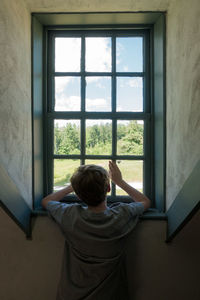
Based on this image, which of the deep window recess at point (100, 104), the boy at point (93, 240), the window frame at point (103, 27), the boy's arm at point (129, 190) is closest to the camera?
the boy at point (93, 240)

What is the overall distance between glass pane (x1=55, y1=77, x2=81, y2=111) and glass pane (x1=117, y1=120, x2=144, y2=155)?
1.08ft

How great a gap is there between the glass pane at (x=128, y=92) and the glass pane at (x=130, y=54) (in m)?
0.07

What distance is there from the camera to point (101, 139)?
1.52 metres

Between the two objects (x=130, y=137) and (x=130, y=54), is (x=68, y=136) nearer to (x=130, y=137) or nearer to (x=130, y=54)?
(x=130, y=137)

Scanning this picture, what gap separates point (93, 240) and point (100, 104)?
35.1 inches

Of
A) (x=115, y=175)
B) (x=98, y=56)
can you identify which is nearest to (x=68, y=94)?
(x=98, y=56)

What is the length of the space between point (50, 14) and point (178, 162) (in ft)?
3.73

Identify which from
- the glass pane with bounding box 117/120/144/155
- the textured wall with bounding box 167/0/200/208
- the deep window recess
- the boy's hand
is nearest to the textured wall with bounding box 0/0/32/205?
the deep window recess

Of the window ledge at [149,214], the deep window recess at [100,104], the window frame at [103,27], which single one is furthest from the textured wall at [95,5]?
the window ledge at [149,214]

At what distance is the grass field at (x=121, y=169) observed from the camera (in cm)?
150

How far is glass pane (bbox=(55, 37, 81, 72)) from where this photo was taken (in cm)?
152

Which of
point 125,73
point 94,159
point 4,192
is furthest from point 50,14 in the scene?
point 4,192

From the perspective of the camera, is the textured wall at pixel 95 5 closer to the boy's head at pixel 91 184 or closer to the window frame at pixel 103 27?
the window frame at pixel 103 27

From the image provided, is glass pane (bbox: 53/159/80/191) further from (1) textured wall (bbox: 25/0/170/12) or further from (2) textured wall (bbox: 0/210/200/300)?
(1) textured wall (bbox: 25/0/170/12)
